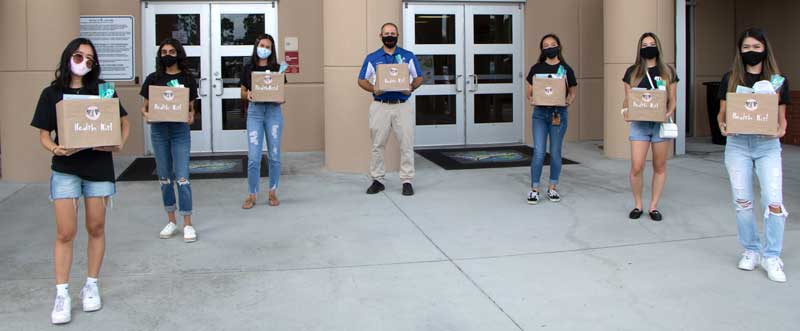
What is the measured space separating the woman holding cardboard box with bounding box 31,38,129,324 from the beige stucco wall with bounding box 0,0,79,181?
5634 mm

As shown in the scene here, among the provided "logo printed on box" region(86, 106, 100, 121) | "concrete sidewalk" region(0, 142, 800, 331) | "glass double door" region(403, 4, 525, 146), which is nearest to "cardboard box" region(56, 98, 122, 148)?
"logo printed on box" region(86, 106, 100, 121)

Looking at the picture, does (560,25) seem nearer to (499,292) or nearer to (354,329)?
(499,292)

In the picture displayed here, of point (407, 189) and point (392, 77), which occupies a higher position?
point (392, 77)

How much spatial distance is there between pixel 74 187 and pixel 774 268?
189 inches

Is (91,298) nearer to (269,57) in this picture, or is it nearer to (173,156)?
(173,156)

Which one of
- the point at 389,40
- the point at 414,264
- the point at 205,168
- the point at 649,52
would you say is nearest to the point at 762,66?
the point at 649,52

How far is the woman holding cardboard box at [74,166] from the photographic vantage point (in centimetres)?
484

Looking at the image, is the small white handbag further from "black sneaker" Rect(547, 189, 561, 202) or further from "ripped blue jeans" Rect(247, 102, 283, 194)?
"ripped blue jeans" Rect(247, 102, 283, 194)

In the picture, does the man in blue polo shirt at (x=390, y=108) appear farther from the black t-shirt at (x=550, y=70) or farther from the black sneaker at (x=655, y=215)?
the black sneaker at (x=655, y=215)

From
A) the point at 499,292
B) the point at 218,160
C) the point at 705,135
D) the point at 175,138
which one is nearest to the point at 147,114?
the point at 175,138

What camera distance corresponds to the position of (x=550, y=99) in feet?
27.0

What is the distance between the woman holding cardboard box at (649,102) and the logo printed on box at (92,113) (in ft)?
15.2

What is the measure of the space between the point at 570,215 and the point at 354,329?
385 centimetres

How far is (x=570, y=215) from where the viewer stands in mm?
7996
